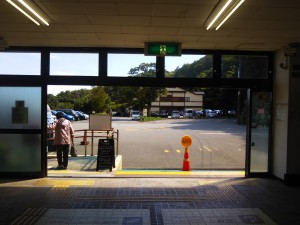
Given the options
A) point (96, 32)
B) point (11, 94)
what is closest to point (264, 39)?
point (96, 32)

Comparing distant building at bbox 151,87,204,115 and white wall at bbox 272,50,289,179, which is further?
distant building at bbox 151,87,204,115

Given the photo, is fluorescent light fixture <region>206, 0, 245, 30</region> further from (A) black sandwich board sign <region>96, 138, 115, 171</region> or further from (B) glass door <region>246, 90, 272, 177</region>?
(A) black sandwich board sign <region>96, 138, 115, 171</region>

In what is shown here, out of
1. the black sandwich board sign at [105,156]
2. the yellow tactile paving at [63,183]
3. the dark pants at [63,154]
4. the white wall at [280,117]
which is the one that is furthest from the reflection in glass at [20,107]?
the white wall at [280,117]

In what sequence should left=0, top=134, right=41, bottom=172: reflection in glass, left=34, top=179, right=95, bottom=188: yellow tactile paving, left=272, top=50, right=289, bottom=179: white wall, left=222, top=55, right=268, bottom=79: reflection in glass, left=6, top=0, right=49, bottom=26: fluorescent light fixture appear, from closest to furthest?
left=6, top=0, right=49, bottom=26: fluorescent light fixture
left=34, top=179, right=95, bottom=188: yellow tactile paving
left=272, top=50, right=289, bottom=179: white wall
left=0, top=134, right=41, bottom=172: reflection in glass
left=222, top=55, right=268, bottom=79: reflection in glass

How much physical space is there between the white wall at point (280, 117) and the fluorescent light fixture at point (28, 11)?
567 centimetres

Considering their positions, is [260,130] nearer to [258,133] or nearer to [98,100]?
[258,133]

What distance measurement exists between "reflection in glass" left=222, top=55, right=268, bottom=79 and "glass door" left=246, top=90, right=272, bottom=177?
0.48m

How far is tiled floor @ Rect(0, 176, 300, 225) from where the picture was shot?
227 inches

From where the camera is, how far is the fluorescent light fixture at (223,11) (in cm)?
500

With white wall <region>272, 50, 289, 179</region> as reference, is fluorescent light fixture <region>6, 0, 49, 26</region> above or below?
above

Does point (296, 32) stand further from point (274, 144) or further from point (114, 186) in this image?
point (114, 186)

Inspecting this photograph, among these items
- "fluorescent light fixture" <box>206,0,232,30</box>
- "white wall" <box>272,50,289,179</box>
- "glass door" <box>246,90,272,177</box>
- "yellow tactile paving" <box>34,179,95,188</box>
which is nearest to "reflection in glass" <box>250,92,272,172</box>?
"glass door" <box>246,90,272,177</box>

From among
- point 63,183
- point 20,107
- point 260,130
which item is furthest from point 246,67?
point 20,107

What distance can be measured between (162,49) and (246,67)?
8.17ft
